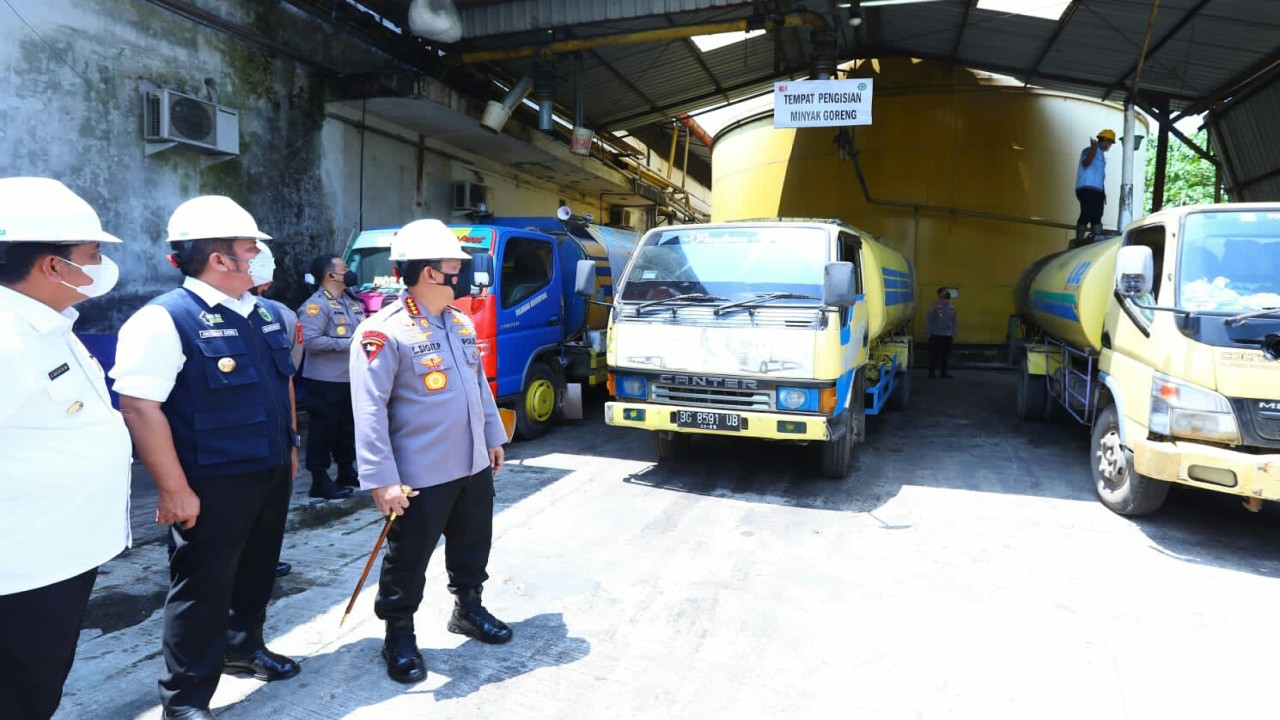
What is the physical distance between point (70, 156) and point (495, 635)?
6308 mm

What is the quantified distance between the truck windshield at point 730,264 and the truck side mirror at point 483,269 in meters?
1.44

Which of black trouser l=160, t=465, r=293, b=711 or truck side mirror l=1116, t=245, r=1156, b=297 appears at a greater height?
truck side mirror l=1116, t=245, r=1156, b=297

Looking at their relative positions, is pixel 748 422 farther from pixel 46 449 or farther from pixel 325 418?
pixel 46 449

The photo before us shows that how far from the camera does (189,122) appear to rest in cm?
770

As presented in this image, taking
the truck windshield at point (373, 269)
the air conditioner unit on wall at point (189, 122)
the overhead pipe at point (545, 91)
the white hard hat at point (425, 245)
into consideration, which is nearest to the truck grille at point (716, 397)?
the truck windshield at point (373, 269)

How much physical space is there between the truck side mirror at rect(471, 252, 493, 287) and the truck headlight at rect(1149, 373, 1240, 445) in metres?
5.35

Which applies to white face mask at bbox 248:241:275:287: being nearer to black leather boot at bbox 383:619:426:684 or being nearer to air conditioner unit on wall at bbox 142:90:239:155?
black leather boot at bbox 383:619:426:684

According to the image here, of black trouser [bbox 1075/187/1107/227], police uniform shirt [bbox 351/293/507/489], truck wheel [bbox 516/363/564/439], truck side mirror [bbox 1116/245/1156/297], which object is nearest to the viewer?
police uniform shirt [bbox 351/293/507/489]

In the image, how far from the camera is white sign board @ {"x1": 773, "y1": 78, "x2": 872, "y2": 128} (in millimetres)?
9109

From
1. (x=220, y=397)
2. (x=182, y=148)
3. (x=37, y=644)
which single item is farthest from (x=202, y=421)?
(x=182, y=148)

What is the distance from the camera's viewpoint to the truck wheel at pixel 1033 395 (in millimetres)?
9023

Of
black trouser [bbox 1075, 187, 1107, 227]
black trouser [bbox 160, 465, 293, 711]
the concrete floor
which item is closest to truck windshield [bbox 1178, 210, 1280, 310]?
the concrete floor

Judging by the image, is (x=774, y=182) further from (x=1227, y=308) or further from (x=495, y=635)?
(x=495, y=635)

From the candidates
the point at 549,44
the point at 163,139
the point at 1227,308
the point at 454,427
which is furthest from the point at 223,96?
the point at 1227,308
